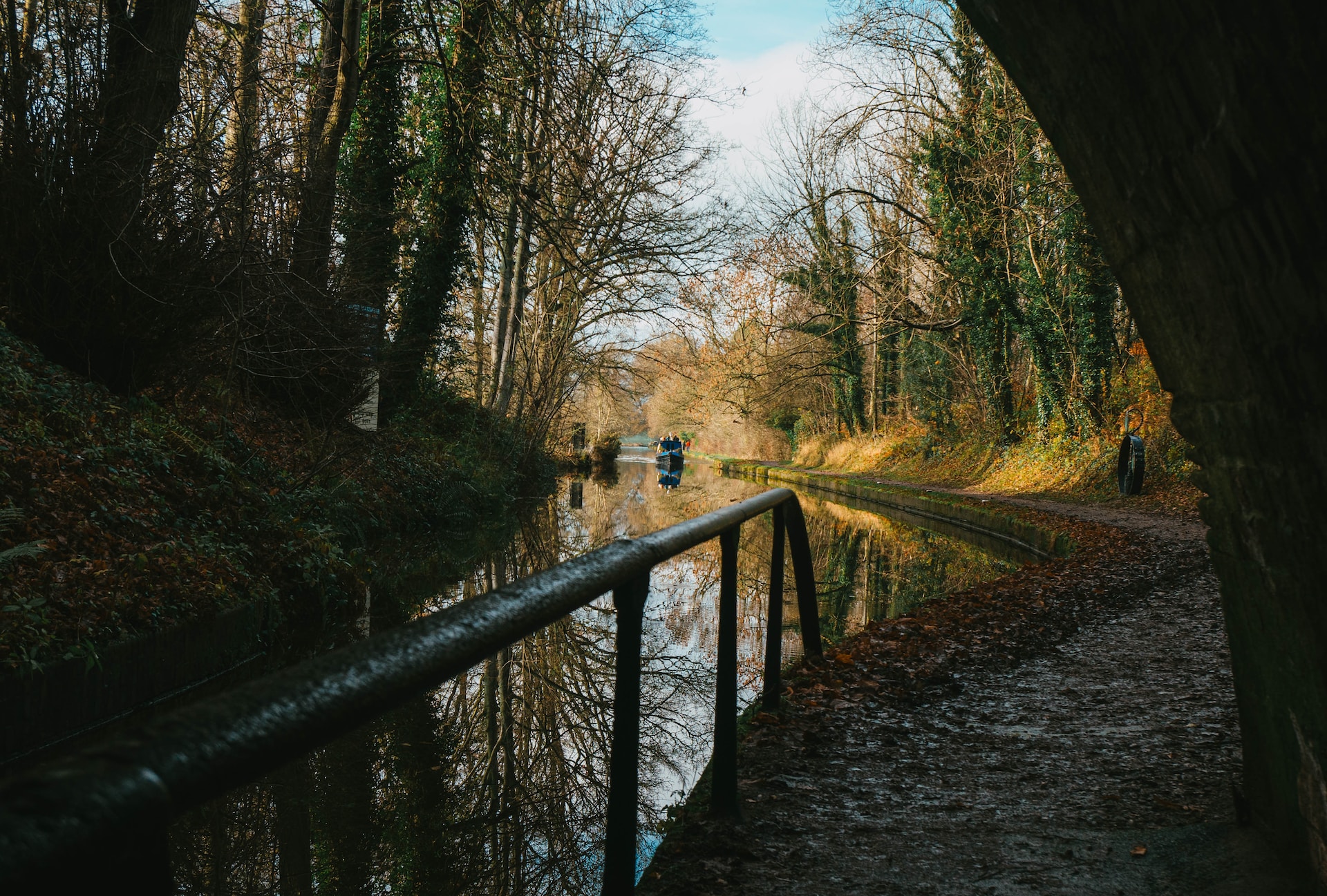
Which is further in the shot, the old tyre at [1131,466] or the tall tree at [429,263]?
the tall tree at [429,263]

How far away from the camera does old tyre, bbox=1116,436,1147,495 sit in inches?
615

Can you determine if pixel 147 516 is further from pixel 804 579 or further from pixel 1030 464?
pixel 1030 464

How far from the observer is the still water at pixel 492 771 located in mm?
3506

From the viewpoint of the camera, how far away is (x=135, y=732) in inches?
26.8

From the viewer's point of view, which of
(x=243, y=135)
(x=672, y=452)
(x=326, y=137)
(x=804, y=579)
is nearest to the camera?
(x=804, y=579)

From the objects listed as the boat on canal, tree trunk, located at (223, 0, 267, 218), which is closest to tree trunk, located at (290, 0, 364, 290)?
tree trunk, located at (223, 0, 267, 218)

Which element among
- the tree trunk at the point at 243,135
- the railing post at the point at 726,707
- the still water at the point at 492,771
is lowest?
the still water at the point at 492,771

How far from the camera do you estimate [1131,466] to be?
51.9 ft

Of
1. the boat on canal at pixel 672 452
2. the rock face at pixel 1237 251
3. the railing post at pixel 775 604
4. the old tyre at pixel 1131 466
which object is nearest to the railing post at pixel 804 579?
the railing post at pixel 775 604

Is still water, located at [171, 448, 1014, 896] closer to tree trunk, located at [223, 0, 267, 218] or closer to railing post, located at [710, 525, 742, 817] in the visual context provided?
railing post, located at [710, 525, 742, 817]

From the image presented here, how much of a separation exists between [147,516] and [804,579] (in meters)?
4.52

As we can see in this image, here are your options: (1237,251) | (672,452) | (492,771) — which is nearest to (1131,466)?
(492,771)

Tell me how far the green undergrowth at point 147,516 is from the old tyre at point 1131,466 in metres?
12.4

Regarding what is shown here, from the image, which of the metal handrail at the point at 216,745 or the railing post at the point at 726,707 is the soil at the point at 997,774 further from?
the metal handrail at the point at 216,745
